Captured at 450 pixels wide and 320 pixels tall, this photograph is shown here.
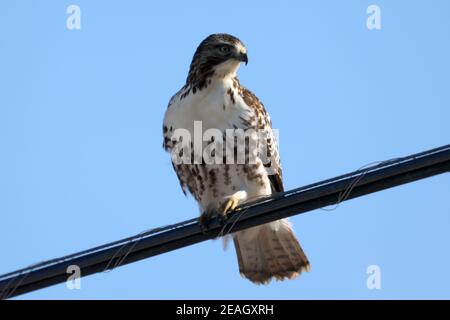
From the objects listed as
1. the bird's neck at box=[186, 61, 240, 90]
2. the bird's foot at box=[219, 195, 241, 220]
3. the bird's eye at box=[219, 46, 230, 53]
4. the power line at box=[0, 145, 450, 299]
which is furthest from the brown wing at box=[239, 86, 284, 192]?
the power line at box=[0, 145, 450, 299]

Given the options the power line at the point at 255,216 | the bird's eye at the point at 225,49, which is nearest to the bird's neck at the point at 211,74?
the bird's eye at the point at 225,49

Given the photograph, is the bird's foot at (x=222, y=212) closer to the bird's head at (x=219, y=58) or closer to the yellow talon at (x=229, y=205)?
the yellow talon at (x=229, y=205)

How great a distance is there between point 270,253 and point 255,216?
2988mm

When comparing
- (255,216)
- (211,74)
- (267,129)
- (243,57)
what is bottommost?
(255,216)

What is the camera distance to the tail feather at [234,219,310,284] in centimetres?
1006

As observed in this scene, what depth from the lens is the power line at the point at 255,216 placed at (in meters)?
6.55

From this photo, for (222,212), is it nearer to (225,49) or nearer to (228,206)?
(228,206)

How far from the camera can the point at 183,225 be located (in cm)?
719

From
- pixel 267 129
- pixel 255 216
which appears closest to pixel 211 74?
pixel 267 129

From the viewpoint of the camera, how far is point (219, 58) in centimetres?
984

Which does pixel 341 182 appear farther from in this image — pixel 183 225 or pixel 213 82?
pixel 213 82

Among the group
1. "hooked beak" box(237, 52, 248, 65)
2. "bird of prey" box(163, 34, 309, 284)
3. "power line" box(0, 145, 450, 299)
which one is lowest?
"power line" box(0, 145, 450, 299)

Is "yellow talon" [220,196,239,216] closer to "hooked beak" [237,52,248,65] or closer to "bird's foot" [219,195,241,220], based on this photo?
"bird's foot" [219,195,241,220]
